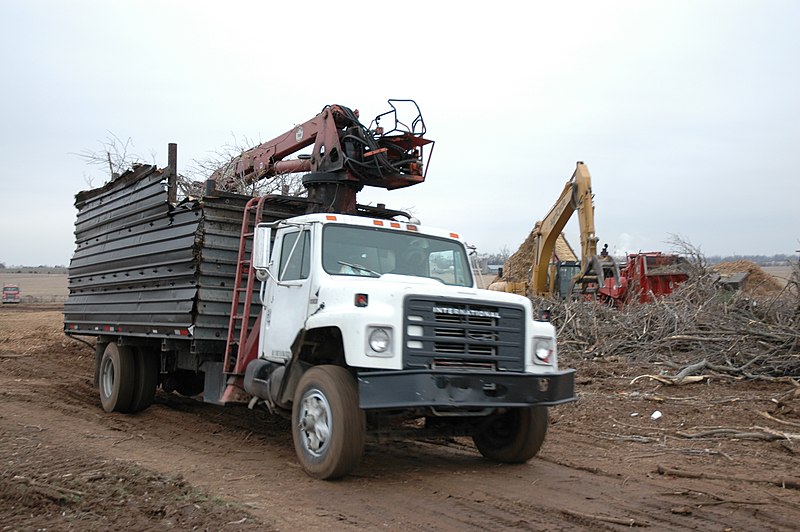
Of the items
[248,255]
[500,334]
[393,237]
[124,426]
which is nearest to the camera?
[500,334]

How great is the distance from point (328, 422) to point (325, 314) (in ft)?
3.11

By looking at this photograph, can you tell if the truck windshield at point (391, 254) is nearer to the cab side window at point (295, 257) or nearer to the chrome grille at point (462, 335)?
the cab side window at point (295, 257)

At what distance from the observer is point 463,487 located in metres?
6.50

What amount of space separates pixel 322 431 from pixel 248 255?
2905 millimetres

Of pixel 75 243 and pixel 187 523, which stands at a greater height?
pixel 75 243

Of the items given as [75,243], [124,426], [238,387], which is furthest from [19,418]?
[75,243]

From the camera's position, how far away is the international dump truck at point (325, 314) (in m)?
6.47

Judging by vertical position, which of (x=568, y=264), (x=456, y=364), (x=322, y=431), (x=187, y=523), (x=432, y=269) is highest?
(x=568, y=264)

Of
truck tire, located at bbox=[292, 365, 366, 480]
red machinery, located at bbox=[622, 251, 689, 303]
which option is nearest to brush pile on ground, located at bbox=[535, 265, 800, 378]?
red machinery, located at bbox=[622, 251, 689, 303]

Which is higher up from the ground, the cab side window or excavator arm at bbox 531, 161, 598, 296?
excavator arm at bbox 531, 161, 598, 296

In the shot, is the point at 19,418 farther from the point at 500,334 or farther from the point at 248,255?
the point at 500,334

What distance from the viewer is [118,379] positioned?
10.7 metres

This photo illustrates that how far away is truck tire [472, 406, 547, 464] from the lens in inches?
288

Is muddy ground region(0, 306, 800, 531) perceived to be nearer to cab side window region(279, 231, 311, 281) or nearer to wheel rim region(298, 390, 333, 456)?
wheel rim region(298, 390, 333, 456)
